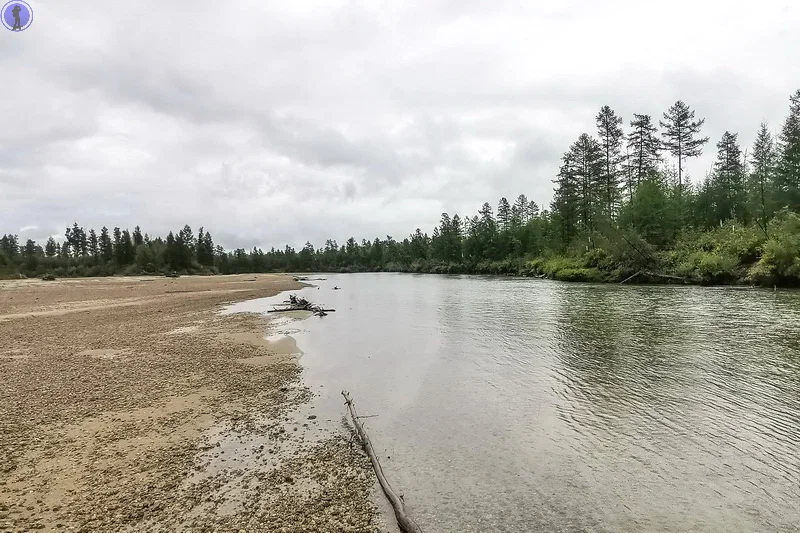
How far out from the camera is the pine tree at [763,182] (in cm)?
4453

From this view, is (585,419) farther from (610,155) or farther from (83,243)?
(83,243)

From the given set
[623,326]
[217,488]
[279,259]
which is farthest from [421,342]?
[279,259]

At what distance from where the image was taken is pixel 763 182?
46250 mm

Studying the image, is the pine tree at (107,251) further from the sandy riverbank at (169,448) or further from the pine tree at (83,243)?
the sandy riverbank at (169,448)

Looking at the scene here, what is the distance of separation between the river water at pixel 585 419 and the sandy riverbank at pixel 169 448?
43.7 inches

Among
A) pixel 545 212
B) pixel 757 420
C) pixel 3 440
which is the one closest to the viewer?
pixel 3 440

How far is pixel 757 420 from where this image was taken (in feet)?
29.9

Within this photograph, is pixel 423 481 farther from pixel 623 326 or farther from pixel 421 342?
pixel 623 326

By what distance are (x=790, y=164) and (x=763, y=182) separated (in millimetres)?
3245

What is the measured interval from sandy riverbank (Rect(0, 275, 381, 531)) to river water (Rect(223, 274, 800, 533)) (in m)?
1.11

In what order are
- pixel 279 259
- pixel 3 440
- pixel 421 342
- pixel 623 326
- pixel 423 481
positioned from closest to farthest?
pixel 423 481 → pixel 3 440 → pixel 421 342 → pixel 623 326 → pixel 279 259

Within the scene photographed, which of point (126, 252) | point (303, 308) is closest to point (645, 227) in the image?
point (303, 308)

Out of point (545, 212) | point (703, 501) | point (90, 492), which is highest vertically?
point (545, 212)

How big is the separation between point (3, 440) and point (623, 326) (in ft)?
73.4
